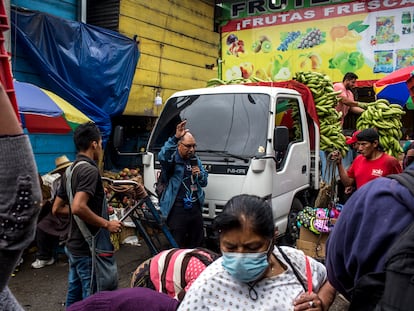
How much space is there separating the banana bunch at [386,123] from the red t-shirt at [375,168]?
5.15 feet

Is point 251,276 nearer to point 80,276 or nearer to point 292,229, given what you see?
point 80,276

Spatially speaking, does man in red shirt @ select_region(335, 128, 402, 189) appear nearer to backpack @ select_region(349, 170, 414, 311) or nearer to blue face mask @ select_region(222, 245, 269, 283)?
blue face mask @ select_region(222, 245, 269, 283)

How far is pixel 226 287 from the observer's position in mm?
1818

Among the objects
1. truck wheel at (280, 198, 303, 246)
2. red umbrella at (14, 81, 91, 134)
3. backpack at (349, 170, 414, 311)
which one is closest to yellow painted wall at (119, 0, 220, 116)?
red umbrella at (14, 81, 91, 134)

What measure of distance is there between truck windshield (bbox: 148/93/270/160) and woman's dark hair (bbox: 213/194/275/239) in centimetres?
302

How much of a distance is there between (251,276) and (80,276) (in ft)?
6.16

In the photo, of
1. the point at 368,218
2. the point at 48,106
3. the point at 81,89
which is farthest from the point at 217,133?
the point at 368,218

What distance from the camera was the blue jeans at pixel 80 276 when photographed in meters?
3.22

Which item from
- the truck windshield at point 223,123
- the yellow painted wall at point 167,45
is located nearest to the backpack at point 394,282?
the truck windshield at point 223,123

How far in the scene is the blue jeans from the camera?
322 centimetres

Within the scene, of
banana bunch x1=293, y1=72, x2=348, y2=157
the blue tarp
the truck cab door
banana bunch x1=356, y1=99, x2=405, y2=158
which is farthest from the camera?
the blue tarp

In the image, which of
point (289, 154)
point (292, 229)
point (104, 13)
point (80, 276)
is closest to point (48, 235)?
point (80, 276)

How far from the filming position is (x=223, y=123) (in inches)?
208

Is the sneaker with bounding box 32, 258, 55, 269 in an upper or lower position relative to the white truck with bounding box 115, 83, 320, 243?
lower
